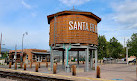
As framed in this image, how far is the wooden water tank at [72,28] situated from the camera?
64.5ft

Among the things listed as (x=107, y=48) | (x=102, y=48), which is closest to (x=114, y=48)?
(x=107, y=48)

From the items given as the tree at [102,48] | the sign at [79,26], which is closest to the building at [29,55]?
the tree at [102,48]

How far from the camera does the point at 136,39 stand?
143 feet

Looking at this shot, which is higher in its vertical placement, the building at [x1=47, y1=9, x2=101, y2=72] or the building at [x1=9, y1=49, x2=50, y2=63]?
the building at [x1=47, y1=9, x2=101, y2=72]

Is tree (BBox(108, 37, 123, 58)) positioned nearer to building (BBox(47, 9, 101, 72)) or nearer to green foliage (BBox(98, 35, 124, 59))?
green foliage (BBox(98, 35, 124, 59))

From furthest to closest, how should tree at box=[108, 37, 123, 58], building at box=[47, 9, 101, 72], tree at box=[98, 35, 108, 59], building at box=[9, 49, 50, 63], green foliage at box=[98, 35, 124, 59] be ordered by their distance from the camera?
building at box=[9, 49, 50, 63], tree at box=[108, 37, 123, 58], green foliage at box=[98, 35, 124, 59], tree at box=[98, 35, 108, 59], building at box=[47, 9, 101, 72]

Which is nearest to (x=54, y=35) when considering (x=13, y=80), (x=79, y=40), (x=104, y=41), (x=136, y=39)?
(x=79, y=40)

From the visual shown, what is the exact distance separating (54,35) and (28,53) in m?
30.9

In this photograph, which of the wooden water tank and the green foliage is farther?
the green foliage

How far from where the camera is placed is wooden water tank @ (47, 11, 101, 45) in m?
19.7

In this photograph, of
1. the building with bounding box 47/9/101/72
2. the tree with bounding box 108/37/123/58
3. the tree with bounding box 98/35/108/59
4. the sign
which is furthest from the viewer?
the tree with bounding box 108/37/123/58

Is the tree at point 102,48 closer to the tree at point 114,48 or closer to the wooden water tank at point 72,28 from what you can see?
the tree at point 114,48

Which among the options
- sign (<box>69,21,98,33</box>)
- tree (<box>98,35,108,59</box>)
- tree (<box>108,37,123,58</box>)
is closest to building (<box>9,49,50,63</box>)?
tree (<box>98,35,108,59</box>)

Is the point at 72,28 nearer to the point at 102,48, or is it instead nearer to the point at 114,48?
the point at 102,48
